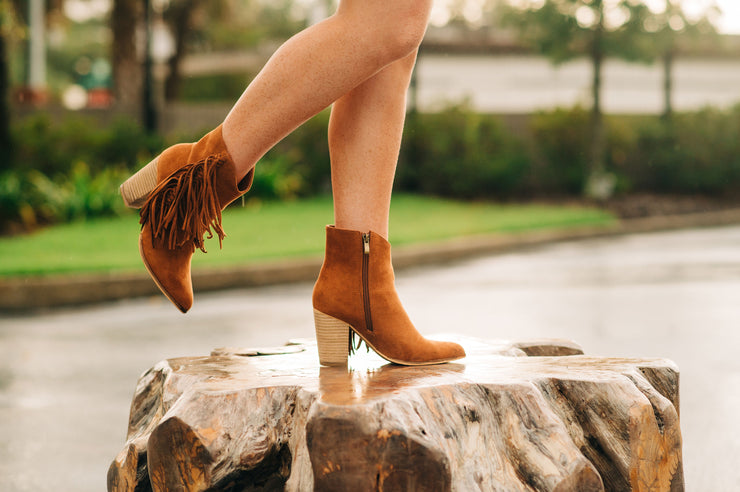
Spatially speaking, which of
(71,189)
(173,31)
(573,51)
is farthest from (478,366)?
(173,31)

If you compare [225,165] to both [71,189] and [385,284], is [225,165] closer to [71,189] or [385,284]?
[385,284]

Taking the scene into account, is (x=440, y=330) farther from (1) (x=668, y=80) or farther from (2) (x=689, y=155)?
(1) (x=668, y=80)

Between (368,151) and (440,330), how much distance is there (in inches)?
123

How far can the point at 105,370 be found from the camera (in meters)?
4.37

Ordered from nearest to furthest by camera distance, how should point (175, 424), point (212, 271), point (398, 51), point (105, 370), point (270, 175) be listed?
point (175, 424)
point (398, 51)
point (105, 370)
point (212, 271)
point (270, 175)

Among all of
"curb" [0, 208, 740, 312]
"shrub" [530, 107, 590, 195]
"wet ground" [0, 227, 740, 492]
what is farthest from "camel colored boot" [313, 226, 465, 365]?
"shrub" [530, 107, 590, 195]

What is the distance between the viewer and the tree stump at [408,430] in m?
1.80

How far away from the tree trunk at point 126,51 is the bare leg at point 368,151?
1894 cm

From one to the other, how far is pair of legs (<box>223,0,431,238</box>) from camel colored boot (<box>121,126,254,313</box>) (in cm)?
5

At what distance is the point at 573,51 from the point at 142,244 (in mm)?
15376

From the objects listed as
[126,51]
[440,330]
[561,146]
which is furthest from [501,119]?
[440,330]

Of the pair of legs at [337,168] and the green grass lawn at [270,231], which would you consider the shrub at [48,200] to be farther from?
the pair of legs at [337,168]

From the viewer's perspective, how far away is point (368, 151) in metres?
2.33

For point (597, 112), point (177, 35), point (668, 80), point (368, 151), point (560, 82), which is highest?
point (177, 35)
